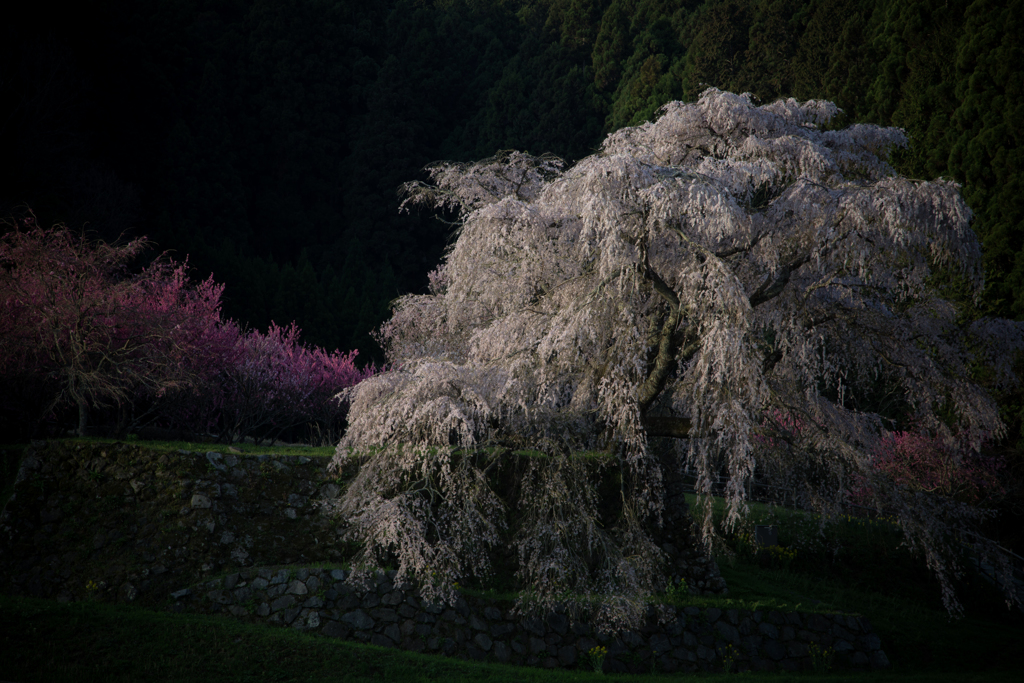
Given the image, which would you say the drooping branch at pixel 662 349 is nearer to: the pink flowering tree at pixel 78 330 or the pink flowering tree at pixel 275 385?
the pink flowering tree at pixel 275 385

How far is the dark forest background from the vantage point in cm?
1572

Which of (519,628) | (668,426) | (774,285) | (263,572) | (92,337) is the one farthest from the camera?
(92,337)

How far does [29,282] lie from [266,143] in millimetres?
26526

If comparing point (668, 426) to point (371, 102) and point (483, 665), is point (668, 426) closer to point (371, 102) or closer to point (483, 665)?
point (483, 665)

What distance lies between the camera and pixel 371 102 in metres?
36.7

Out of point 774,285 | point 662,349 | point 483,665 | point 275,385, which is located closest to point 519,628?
point 483,665

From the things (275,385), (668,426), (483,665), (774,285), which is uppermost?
(774,285)

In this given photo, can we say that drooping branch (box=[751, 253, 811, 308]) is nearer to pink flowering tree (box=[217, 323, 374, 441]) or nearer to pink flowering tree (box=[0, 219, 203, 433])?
pink flowering tree (box=[217, 323, 374, 441])

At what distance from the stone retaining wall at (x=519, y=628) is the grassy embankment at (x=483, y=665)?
32 centimetres

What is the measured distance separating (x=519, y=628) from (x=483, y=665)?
3.01ft

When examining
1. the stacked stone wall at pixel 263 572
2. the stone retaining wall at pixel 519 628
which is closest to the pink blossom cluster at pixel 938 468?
the stone retaining wall at pixel 519 628

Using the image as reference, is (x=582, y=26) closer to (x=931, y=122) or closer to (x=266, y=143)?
(x=266, y=143)

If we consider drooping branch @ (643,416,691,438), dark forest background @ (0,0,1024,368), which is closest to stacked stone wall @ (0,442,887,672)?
drooping branch @ (643,416,691,438)

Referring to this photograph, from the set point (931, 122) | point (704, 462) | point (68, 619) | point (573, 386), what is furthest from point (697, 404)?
point (931, 122)
